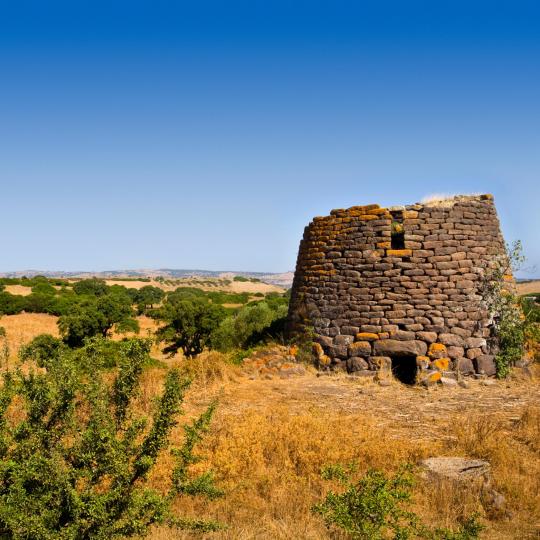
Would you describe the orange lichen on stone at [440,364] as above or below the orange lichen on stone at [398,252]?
below

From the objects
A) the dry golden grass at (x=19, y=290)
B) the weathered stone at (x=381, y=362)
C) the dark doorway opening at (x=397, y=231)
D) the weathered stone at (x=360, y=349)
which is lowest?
the dry golden grass at (x=19, y=290)

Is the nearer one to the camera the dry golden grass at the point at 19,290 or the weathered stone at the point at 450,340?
the weathered stone at the point at 450,340

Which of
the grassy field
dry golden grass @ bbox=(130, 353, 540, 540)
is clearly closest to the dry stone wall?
the grassy field

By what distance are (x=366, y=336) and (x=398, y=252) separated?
5.96 ft

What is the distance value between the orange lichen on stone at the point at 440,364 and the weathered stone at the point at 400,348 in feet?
0.89

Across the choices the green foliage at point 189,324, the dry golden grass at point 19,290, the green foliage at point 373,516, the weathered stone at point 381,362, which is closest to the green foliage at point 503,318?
the weathered stone at point 381,362

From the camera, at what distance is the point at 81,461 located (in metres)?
3.36

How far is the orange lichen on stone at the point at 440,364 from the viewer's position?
9.38 m

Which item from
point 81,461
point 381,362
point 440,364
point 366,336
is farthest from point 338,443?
point 440,364

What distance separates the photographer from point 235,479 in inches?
196

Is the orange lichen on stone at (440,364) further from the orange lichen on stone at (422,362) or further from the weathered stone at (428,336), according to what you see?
the weathered stone at (428,336)

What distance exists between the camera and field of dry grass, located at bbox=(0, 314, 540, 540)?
4.36 metres

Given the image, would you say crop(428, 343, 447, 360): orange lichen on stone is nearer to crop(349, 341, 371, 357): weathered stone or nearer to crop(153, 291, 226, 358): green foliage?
crop(349, 341, 371, 357): weathered stone

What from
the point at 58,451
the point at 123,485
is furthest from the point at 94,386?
the point at 123,485
